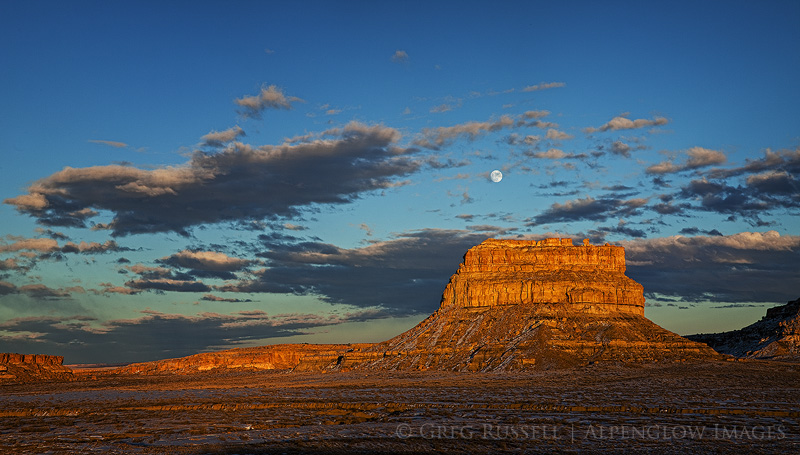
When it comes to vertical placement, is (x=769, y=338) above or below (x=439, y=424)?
above

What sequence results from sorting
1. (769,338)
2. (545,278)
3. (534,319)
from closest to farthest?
1. (534,319)
2. (545,278)
3. (769,338)

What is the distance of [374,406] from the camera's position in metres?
61.1

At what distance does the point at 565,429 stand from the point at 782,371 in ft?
278

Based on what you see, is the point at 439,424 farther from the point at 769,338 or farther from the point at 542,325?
the point at 769,338

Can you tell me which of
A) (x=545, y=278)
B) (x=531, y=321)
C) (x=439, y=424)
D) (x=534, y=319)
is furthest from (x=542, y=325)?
(x=439, y=424)

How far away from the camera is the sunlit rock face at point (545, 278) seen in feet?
506

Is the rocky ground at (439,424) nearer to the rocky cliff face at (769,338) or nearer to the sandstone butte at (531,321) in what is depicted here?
the sandstone butte at (531,321)

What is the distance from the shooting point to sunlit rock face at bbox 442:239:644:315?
506ft

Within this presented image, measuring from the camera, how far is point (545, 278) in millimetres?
157875

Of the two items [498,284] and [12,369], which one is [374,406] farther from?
[12,369]

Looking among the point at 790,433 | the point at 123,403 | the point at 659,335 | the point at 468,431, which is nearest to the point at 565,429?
the point at 468,431

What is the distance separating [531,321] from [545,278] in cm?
1482

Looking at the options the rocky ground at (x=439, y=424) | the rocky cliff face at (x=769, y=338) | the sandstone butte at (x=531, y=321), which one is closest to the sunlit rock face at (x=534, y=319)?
the sandstone butte at (x=531, y=321)

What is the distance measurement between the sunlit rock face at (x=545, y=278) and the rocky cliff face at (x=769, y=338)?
2590 centimetres
